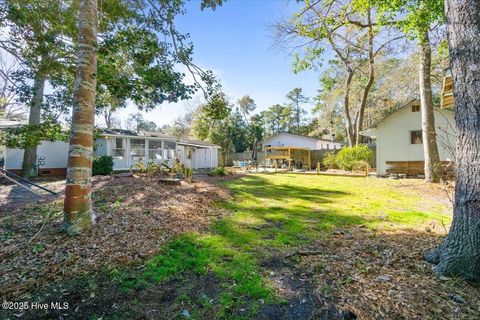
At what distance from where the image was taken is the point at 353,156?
16.2 m

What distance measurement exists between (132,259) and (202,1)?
6.33 meters

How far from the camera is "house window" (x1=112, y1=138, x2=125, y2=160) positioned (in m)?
16.7

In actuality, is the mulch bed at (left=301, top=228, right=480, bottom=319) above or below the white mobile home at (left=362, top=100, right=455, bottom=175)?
below

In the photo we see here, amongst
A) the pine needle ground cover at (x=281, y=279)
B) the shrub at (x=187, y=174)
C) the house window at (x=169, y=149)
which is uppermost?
the house window at (x=169, y=149)

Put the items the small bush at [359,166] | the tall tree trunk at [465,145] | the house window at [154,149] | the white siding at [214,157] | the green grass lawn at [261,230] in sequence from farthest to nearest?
the white siding at [214,157] < the house window at [154,149] < the small bush at [359,166] < the green grass lawn at [261,230] < the tall tree trunk at [465,145]

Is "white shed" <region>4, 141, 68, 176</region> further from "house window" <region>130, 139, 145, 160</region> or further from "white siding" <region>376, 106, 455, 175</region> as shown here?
"white siding" <region>376, 106, 455, 175</region>

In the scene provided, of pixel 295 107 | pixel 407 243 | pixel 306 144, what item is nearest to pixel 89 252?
pixel 407 243

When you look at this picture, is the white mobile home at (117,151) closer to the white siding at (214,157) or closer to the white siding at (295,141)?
the white siding at (214,157)

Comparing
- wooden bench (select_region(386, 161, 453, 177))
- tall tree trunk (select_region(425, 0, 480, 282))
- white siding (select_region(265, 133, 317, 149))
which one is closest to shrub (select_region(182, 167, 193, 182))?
tall tree trunk (select_region(425, 0, 480, 282))

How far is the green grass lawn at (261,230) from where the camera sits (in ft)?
8.45

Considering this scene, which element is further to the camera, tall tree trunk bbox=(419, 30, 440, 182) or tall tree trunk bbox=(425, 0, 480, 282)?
tall tree trunk bbox=(419, 30, 440, 182)

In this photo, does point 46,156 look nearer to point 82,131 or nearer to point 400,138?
point 82,131

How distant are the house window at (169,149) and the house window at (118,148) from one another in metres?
3.48

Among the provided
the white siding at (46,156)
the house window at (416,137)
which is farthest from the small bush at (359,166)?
the white siding at (46,156)
